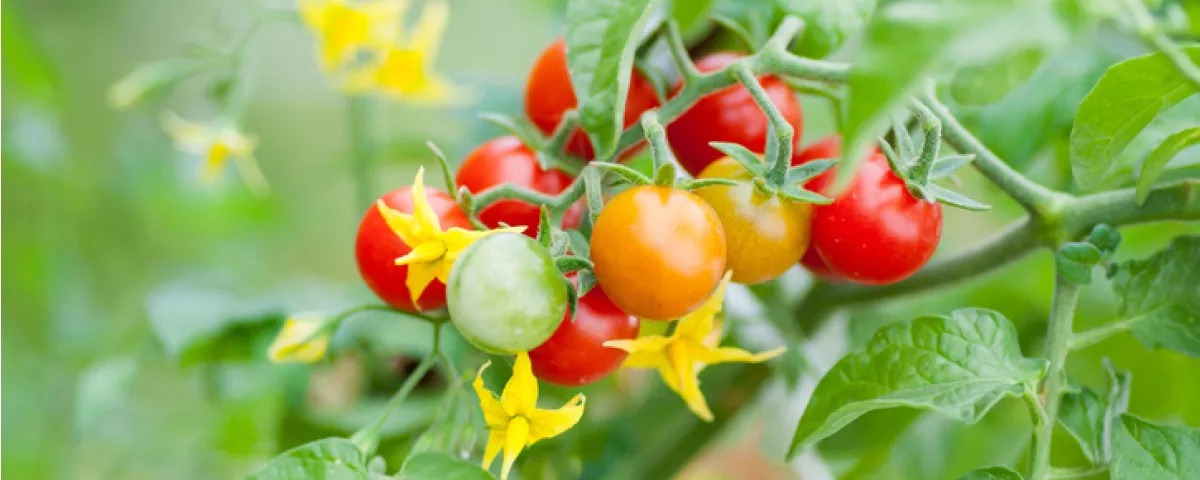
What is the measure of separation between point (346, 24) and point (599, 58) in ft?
1.11

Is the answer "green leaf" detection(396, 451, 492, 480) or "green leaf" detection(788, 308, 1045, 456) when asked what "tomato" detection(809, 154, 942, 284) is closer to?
"green leaf" detection(788, 308, 1045, 456)

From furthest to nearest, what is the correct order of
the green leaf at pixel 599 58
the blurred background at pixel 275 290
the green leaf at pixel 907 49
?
the blurred background at pixel 275 290, the green leaf at pixel 599 58, the green leaf at pixel 907 49

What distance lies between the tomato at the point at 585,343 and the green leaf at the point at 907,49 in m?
0.12

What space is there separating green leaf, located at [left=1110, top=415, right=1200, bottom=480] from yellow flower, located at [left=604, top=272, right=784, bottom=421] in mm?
109

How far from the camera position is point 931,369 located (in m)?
0.30

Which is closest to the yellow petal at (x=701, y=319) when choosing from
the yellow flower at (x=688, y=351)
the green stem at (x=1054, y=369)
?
the yellow flower at (x=688, y=351)

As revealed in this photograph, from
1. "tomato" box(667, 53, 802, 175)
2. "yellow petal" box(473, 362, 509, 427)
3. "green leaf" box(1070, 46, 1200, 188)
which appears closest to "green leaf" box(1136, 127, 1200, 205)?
"green leaf" box(1070, 46, 1200, 188)

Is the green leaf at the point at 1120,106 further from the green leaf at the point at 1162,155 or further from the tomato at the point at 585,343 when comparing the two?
the tomato at the point at 585,343

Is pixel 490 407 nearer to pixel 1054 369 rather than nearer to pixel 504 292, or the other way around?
pixel 504 292

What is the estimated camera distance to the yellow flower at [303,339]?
1.14ft

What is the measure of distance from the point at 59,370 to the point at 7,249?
119mm

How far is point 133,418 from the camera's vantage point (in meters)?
0.85

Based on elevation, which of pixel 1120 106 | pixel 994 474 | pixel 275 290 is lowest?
pixel 275 290

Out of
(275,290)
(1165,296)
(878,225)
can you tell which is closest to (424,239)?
(878,225)
